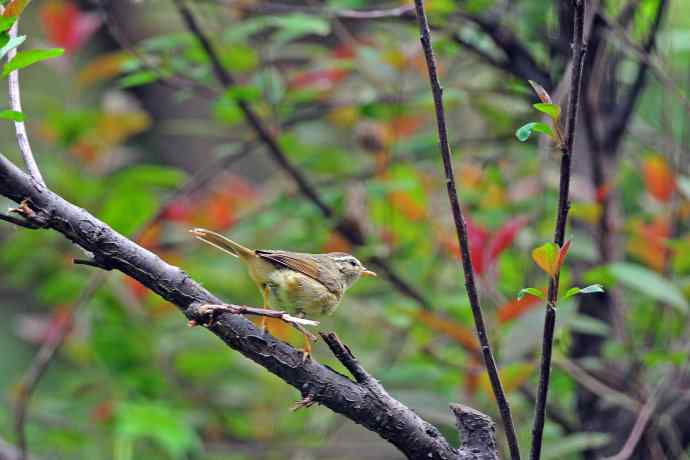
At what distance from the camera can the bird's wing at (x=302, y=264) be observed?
7.25ft

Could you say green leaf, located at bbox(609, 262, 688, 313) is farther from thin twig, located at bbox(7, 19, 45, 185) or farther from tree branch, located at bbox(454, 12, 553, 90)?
thin twig, located at bbox(7, 19, 45, 185)

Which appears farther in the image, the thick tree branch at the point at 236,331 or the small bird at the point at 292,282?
the small bird at the point at 292,282

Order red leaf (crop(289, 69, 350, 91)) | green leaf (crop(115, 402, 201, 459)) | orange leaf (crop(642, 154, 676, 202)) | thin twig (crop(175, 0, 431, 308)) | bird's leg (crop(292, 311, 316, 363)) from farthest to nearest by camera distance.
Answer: red leaf (crop(289, 69, 350, 91)) < orange leaf (crop(642, 154, 676, 202)) < thin twig (crop(175, 0, 431, 308)) < green leaf (crop(115, 402, 201, 459)) < bird's leg (crop(292, 311, 316, 363))

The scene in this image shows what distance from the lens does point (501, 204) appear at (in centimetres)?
349

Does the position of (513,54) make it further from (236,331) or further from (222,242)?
(236,331)

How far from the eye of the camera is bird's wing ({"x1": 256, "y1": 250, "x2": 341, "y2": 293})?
2.21 m

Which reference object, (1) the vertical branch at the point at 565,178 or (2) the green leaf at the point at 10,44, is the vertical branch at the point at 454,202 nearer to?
(1) the vertical branch at the point at 565,178

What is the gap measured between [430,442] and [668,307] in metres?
2.07

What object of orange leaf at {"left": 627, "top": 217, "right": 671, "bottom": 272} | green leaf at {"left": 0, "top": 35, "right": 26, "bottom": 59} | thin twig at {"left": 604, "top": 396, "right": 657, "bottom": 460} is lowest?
green leaf at {"left": 0, "top": 35, "right": 26, "bottom": 59}

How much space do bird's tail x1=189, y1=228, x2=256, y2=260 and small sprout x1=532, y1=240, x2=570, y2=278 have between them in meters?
0.69

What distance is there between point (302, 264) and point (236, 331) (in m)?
0.78

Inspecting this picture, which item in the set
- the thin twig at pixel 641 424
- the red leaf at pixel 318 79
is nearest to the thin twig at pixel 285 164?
the red leaf at pixel 318 79

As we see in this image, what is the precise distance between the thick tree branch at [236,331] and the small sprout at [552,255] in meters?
0.39

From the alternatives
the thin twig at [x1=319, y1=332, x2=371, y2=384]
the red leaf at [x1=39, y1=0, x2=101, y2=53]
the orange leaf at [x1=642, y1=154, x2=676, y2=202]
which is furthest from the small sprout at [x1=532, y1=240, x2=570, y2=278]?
the red leaf at [x1=39, y1=0, x2=101, y2=53]
